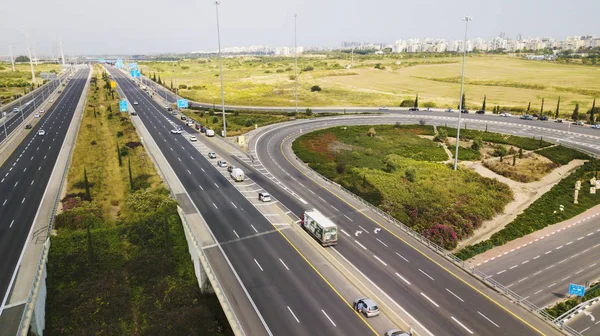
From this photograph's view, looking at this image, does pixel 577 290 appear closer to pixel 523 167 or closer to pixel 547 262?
pixel 547 262

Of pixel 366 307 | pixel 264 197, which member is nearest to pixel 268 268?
pixel 366 307

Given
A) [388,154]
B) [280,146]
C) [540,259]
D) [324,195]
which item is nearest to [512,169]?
[388,154]

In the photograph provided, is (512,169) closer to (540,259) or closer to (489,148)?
(489,148)

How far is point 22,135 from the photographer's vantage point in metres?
105

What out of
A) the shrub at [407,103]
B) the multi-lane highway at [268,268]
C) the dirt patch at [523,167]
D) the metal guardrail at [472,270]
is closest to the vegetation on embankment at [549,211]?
the metal guardrail at [472,270]

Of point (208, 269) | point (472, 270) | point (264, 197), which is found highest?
point (264, 197)

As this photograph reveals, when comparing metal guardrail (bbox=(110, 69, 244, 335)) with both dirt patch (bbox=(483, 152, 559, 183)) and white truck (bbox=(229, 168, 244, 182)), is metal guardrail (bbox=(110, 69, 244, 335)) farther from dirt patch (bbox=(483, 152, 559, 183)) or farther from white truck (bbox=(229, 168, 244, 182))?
dirt patch (bbox=(483, 152, 559, 183))

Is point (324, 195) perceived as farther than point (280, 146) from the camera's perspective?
No

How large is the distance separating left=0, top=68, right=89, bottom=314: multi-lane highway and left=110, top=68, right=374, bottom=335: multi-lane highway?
2132cm

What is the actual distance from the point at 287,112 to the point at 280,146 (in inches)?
1876

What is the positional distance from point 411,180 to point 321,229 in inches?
1247

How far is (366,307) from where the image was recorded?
112ft

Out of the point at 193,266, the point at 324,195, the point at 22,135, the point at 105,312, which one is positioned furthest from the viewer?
the point at 22,135

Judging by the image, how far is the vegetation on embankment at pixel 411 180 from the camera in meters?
57.0
